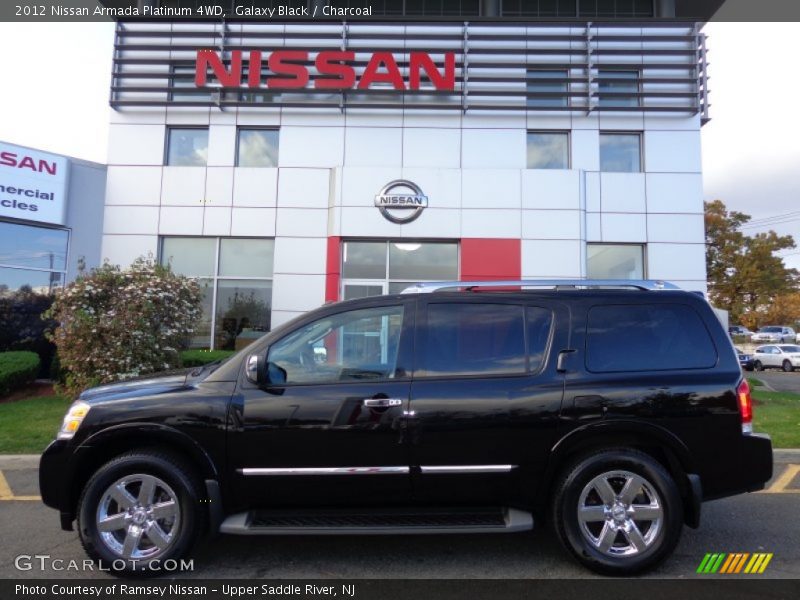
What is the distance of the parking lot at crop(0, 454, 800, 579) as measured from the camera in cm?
368

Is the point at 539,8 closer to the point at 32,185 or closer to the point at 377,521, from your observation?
the point at 32,185

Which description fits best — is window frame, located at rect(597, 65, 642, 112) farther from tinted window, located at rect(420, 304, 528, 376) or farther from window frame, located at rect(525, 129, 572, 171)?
tinted window, located at rect(420, 304, 528, 376)

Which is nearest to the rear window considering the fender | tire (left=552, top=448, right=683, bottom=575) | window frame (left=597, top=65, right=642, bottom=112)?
tire (left=552, top=448, right=683, bottom=575)

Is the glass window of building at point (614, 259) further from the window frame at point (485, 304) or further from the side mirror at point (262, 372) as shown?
the side mirror at point (262, 372)

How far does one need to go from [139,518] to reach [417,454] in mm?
1907

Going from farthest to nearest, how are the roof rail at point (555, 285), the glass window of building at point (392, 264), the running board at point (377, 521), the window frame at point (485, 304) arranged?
the glass window of building at point (392, 264), the roof rail at point (555, 285), the window frame at point (485, 304), the running board at point (377, 521)

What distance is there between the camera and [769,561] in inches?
152

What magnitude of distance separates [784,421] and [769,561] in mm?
6166

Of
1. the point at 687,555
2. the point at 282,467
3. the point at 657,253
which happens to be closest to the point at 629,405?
the point at 687,555

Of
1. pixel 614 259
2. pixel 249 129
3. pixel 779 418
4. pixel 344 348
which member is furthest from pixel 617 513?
pixel 249 129

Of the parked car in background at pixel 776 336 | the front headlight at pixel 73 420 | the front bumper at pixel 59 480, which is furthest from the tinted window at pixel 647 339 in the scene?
the parked car in background at pixel 776 336

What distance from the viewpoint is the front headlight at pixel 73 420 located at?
12.3 feet

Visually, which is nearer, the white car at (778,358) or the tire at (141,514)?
the tire at (141,514)

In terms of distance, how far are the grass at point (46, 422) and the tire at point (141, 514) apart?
163 inches
